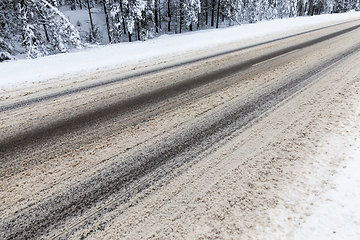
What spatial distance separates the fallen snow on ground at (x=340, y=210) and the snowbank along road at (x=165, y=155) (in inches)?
5.3

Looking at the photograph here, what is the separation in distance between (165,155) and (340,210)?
2175 millimetres

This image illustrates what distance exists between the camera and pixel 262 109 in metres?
4.43

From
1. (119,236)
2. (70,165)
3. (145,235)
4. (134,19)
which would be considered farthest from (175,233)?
(134,19)

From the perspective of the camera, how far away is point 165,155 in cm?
311

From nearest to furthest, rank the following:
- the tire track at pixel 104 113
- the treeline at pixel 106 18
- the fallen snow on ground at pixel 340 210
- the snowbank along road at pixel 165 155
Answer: the fallen snow on ground at pixel 340 210
the snowbank along road at pixel 165 155
the tire track at pixel 104 113
the treeline at pixel 106 18

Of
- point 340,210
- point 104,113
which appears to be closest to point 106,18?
point 104,113

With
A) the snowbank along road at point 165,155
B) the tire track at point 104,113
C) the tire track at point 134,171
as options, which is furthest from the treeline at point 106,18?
the tire track at point 134,171

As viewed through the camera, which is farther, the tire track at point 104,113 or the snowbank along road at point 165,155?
the tire track at point 104,113

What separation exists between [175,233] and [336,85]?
5.93 meters

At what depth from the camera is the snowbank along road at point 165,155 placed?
2.14 metres

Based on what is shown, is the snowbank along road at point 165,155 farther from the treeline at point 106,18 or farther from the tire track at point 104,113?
the treeline at point 106,18

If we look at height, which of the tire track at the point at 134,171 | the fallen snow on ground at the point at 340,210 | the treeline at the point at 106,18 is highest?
the treeline at the point at 106,18

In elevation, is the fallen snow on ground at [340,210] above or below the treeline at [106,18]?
below

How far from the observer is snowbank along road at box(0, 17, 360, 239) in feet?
7.02
